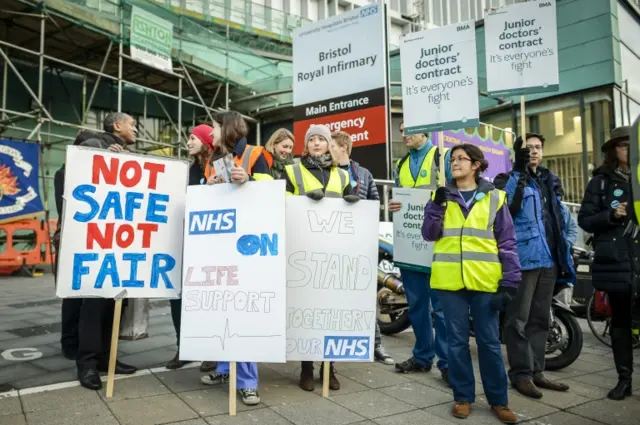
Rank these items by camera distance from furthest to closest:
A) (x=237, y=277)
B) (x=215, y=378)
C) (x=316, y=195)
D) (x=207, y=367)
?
(x=207, y=367) < (x=215, y=378) < (x=316, y=195) < (x=237, y=277)

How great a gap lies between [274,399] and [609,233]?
8.79 ft

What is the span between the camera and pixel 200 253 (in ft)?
11.0

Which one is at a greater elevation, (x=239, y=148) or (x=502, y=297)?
(x=239, y=148)

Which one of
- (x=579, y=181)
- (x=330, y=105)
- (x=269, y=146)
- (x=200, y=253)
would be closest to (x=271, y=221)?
(x=200, y=253)

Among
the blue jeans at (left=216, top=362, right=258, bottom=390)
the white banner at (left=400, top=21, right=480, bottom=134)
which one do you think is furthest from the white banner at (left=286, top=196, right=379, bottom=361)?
the white banner at (left=400, top=21, right=480, bottom=134)

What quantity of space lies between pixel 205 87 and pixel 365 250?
14.9m

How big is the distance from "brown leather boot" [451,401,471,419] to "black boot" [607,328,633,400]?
3.89 ft

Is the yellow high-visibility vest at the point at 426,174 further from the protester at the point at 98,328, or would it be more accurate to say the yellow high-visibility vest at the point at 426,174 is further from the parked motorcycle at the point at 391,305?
the protester at the point at 98,328

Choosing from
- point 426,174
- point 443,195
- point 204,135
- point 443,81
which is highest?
point 443,81

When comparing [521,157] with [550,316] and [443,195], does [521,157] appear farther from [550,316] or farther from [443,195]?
[550,316]

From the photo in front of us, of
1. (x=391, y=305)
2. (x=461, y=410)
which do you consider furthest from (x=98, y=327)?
(x=391, y=305)

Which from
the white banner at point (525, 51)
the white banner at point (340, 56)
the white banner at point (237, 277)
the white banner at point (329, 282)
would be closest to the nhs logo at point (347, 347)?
the white banner at point (329, 282)

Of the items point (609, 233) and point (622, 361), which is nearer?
point (622, 361)

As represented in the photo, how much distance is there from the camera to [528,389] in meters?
3.58
